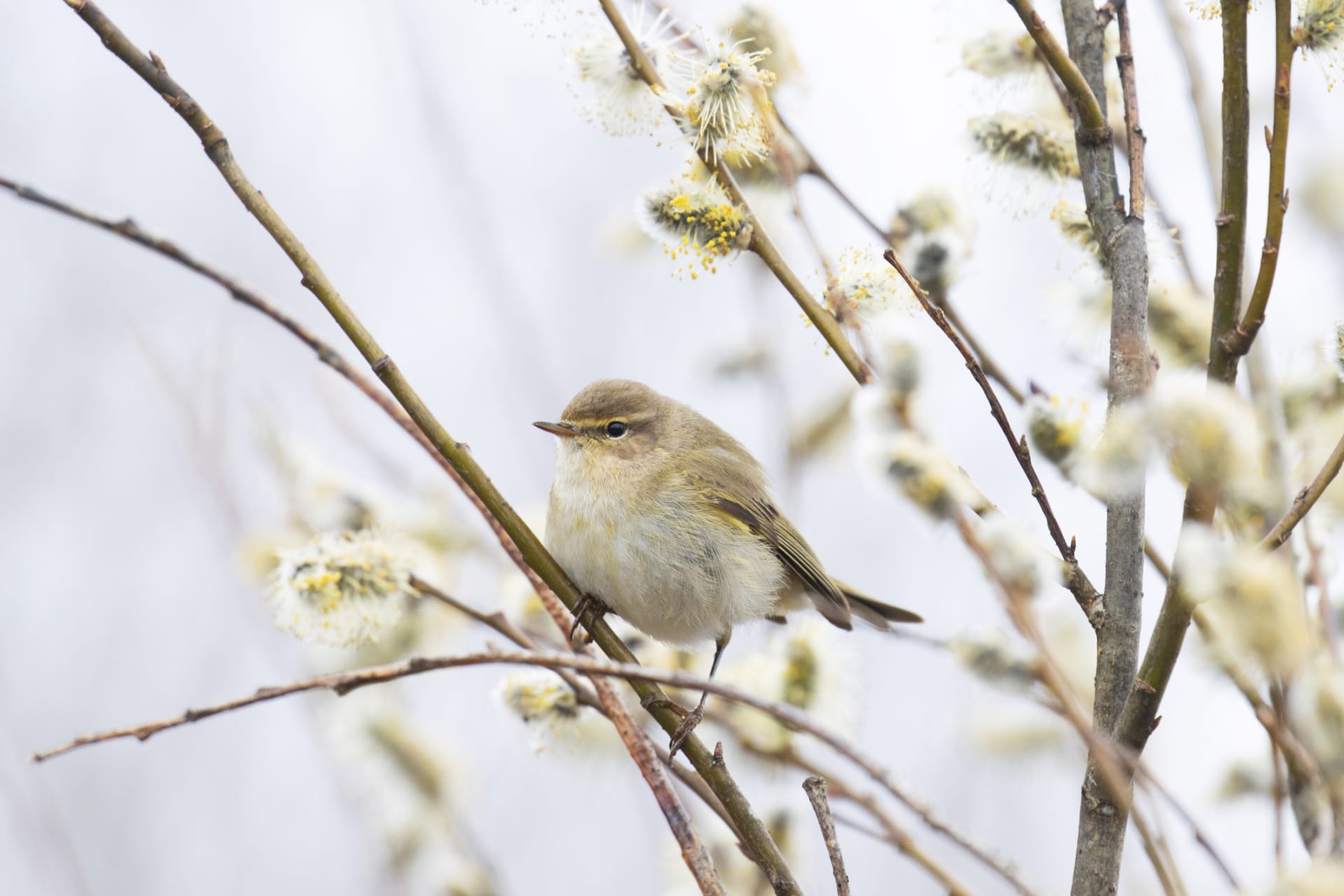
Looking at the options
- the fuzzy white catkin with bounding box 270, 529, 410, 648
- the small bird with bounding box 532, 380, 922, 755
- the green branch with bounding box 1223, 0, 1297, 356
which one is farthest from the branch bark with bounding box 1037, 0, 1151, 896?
the fuzzy white catkin with bounding box 270, 529, 410, 648

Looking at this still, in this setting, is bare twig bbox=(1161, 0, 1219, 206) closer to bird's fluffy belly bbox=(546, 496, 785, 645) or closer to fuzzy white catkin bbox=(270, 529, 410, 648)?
bird's fluffy belly bbox=(546, 496, 785, 645)

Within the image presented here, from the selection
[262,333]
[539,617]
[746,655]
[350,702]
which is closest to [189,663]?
[262,333]

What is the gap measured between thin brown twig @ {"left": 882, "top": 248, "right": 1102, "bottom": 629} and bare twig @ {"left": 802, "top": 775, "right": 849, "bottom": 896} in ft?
1.19

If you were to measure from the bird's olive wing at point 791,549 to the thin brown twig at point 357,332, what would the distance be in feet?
3.85

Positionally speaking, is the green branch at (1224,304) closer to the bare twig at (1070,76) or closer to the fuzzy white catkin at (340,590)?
the bare twig at (1070,76)

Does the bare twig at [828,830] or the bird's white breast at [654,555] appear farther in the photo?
the bird's white breast at [654,555]

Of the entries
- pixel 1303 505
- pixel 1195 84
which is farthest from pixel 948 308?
pixel 1303 505

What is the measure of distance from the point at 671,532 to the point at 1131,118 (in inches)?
54.5

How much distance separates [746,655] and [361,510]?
3.10 ft

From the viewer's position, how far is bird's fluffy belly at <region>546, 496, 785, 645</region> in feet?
7.86

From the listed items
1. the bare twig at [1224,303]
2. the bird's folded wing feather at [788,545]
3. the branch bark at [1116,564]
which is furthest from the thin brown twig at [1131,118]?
the bird's folded wing feather at [788,545]

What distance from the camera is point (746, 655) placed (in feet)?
7.64

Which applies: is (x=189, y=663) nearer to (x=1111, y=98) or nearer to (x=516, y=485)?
(x=516, y=485)

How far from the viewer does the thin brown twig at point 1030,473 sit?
4.11 ft
